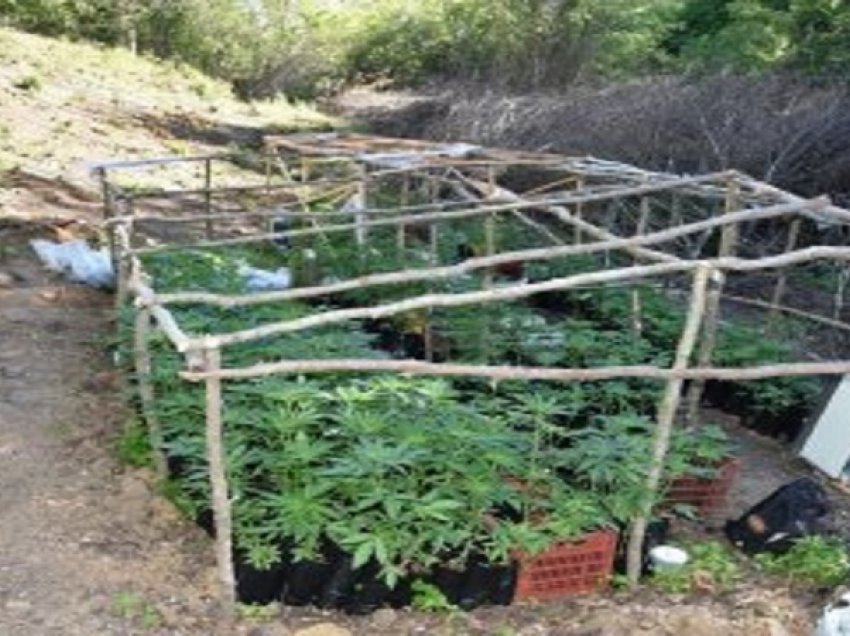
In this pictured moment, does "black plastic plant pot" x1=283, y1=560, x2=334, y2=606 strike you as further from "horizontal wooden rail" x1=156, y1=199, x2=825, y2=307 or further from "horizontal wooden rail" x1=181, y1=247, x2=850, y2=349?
"horizontal wooden rail" x1=156, y1=199, x2=825, y2=307

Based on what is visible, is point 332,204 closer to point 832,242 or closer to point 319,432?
point 832,242

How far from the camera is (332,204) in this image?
28.8ft

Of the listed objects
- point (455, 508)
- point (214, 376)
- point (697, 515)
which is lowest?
point (697, 515)

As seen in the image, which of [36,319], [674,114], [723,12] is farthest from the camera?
[723,12]

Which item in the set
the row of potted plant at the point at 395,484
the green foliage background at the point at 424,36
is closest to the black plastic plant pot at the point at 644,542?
the row of potted plant at the point at 395,484

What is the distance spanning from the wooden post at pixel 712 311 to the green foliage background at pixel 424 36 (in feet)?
29.7

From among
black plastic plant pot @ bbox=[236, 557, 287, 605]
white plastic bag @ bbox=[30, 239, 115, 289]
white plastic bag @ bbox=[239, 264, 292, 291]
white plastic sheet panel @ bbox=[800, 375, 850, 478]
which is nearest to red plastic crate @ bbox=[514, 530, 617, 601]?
black plastic plant pot @ bbox=[236, 557, 287, 605]

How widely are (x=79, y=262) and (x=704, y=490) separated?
15.6 ft

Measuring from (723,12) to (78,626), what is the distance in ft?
51.6

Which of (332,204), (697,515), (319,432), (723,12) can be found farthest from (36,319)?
(723,12)

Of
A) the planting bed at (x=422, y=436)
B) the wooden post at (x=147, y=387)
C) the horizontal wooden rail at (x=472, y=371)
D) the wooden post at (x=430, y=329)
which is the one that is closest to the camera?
the horizontal wooden rail at (x=472, y=371)

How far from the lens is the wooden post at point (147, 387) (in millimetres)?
4621

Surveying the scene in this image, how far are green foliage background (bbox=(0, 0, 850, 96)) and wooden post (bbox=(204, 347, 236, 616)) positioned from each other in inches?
478

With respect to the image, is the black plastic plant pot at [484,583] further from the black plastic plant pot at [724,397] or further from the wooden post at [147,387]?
the black plastic plant pot at [724,397]
